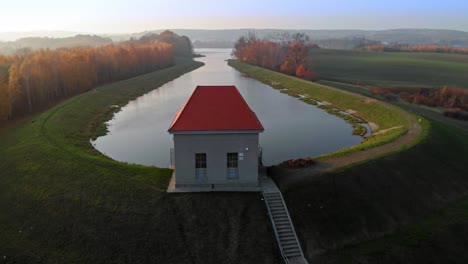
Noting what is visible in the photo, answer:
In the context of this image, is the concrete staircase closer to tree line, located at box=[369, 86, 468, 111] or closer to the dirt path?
the dirt path

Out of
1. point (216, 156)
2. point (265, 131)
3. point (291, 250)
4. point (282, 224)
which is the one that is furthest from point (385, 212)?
point (265, 131)

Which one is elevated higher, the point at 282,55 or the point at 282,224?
the point at 282,55

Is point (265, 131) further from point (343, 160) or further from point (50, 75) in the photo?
point (50, 75)

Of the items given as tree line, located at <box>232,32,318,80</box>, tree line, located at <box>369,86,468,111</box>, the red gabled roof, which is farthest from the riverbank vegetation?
tree line, located at <box>369,86,468,111</box>

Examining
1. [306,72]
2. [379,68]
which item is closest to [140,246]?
[306,72]

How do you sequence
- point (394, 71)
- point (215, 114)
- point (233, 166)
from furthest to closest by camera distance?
point (394, 71)
point (215, 114)
point (233, 166)

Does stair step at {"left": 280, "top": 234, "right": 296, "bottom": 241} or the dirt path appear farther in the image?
the dirt path

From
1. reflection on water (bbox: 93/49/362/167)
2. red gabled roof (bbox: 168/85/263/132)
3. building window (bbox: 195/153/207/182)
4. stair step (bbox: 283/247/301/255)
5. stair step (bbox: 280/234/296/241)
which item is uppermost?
red gabled roof (bbox: 168/85/263/132)
